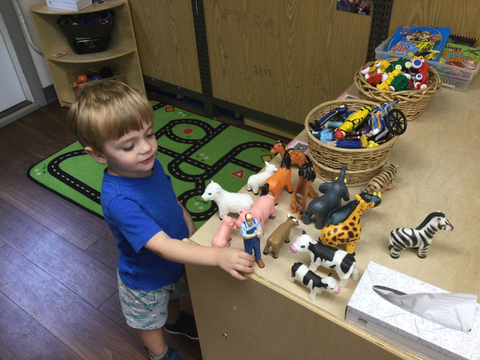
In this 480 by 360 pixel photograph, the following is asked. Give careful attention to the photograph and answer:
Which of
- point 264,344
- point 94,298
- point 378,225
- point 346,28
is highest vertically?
point 346,28

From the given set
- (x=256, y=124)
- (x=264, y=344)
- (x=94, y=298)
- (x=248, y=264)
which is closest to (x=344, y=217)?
(x=248, y=264)

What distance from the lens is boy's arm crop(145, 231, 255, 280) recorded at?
809 mm

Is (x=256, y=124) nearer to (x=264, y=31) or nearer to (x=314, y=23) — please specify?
(x=264, y=31)

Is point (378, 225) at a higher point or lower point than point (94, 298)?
higher

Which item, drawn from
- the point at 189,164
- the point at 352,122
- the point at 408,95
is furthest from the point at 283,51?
the point at 352,122

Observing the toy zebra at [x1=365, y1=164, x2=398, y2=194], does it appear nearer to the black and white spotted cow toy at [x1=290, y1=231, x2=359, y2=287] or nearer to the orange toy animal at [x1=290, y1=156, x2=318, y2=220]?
the orange toy animal at [x1=290, y1=156, x2=318, y2=220]

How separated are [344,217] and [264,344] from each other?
38cm

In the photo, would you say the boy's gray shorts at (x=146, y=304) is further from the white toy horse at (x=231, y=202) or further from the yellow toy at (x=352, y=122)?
the yellow toy at (x=352, y=122)

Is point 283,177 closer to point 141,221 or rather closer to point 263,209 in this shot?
point 263,209

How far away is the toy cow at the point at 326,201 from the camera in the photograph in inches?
35.2

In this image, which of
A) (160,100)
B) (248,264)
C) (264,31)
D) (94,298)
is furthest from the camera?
(160,100)

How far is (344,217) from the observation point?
34.0 inches

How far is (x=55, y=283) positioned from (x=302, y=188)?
124 centimetres

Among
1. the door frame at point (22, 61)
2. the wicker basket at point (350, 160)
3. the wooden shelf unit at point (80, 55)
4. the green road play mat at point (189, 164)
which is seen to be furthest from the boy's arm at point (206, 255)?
the door frame at point (22, 61)
